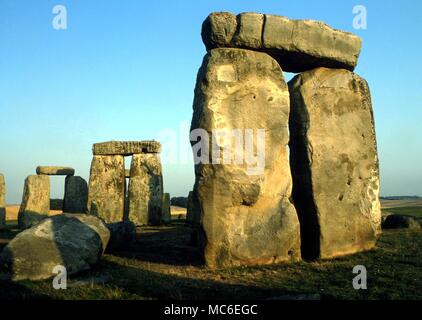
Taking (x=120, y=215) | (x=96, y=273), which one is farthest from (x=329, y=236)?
(x=120, y=215)

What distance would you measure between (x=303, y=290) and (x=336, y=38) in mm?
4480

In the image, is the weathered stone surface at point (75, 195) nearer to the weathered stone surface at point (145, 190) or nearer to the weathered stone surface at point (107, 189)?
the weathered stone surface at point (107, 189)

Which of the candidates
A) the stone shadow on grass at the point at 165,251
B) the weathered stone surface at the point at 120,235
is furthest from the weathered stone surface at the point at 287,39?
the weathered stone surface at the point at 120,235

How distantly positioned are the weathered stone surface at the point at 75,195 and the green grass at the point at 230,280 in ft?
32.6

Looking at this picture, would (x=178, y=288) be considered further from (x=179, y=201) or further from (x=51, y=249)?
(x=179, y=201)

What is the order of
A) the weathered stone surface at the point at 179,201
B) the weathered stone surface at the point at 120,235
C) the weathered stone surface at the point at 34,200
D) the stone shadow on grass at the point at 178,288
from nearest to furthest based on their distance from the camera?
the stone shadow on grass at the point at 178,288
the weathered stone surface at the point at 120,235
the weathered stone surface at the point at 34,200
the weathered stone surface at the point at 179,201

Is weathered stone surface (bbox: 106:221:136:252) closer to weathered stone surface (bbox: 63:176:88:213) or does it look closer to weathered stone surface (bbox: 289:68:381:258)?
weathered stone surface (bbox: 289:68:381:258)

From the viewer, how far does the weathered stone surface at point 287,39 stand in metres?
6.67

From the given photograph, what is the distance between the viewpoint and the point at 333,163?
7.17 m

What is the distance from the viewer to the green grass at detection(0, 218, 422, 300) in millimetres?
4660

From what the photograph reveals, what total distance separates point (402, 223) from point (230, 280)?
6930 mm
